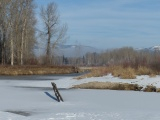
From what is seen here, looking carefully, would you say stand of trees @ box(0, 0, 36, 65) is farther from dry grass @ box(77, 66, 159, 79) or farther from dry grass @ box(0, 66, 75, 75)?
dry grass @ box(77, 66, 159, 79)

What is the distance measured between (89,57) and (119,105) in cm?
16027

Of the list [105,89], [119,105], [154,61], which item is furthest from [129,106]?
[154,61]

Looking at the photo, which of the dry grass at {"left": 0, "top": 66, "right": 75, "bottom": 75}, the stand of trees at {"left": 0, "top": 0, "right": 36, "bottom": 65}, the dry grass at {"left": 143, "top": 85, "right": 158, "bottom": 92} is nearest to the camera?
the dry grass at {"left": 143, "top": 85, "right": 158, "bottom": 92}

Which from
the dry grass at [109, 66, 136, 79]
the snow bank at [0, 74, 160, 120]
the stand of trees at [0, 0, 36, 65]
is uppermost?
the stand of trees at [0, 0, 36, 65]

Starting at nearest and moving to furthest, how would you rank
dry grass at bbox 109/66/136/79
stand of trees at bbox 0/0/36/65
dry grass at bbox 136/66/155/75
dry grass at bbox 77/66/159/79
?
1. dry grass at bbox 109/66/136/79
2. dry grass at bbox 77/66/159/79
3. dry grass at bbox 136/66/155/75
4. stand of trees at bbox 0/0/36/65

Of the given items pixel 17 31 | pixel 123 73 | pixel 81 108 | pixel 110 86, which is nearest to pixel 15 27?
pixel 17 31

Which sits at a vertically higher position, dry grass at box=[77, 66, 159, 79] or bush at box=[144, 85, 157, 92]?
dry grass at box=[77, 66, 159, 79]

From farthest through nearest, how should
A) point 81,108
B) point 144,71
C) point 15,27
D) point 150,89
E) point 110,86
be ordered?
point 15,27, point 144,71, point 110,86, point 150,89, point 81,108

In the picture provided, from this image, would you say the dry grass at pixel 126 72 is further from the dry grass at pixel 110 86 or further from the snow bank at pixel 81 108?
the snow bank at pixel 81 108

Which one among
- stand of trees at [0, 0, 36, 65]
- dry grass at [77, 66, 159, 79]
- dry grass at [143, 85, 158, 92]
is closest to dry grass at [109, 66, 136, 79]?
dry grass at [77, 66, 159, 79]

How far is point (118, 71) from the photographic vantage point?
24.7m

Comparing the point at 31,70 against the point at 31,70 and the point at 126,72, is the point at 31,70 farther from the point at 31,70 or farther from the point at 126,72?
the point at 126,72

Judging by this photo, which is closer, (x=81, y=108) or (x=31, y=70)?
(x=81, y=108)

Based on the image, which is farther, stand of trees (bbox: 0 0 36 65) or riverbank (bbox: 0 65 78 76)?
stand of trees (bbox: 0 0 36 65)
